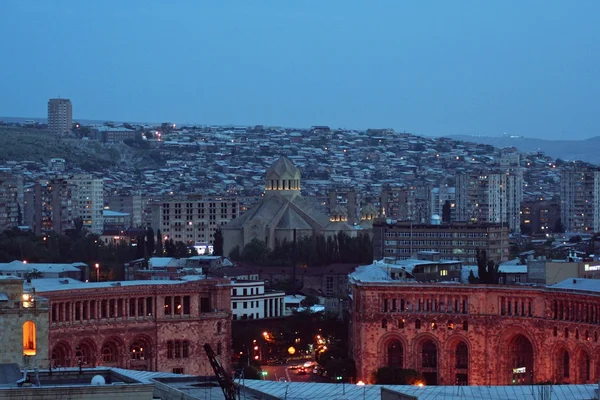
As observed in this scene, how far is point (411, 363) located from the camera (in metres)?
101

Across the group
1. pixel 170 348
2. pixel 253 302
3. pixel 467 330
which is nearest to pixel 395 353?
pixel 467 330

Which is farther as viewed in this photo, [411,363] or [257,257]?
[257,257]

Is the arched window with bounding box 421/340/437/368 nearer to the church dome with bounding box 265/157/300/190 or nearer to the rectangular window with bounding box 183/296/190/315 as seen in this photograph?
the rectangular window with bounding box 183/296/190/315

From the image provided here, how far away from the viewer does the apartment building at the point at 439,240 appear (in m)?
150

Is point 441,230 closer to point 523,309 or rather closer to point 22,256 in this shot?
point 22,256

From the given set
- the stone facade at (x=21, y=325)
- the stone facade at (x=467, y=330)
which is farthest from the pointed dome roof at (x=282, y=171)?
the stone facade at (x=21, y=325)

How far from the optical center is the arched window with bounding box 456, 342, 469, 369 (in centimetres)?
10056

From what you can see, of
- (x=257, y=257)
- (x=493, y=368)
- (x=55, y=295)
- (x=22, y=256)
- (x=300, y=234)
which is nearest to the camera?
(x=55, y=295)

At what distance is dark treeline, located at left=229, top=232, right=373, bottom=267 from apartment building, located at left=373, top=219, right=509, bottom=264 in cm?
182

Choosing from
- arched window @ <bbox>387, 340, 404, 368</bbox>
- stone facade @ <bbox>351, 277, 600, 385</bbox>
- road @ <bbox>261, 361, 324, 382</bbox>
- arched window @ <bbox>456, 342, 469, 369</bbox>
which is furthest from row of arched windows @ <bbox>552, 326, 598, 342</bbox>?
road @ <bbox>261, 361, 324, 382</bbox>

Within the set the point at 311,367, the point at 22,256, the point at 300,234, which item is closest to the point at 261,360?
the point at 311,367

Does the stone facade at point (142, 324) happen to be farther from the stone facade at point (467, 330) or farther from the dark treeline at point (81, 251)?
the dark treeline at point (81, 251)

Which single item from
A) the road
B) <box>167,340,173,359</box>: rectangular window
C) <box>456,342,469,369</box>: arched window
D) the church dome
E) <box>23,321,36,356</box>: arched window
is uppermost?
the church dome

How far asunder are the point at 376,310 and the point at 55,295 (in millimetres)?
18331
